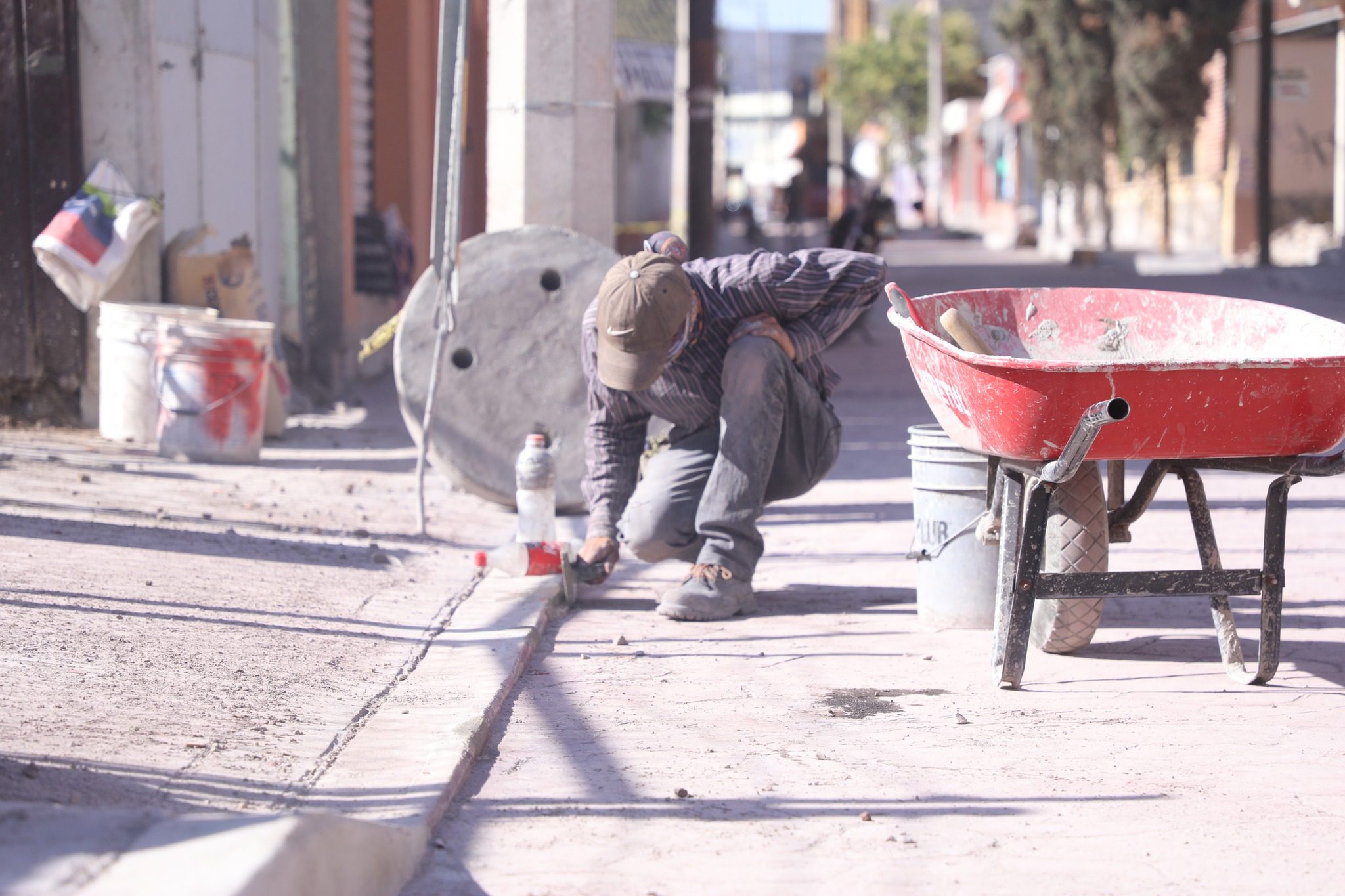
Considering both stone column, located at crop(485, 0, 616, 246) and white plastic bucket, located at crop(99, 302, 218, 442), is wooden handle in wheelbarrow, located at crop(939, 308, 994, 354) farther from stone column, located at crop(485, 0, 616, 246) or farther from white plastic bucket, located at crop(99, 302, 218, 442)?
white plastic bucket, located at crop(99, 302, 218, 442)

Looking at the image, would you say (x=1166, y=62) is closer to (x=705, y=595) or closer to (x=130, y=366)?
(x=130, y=366)

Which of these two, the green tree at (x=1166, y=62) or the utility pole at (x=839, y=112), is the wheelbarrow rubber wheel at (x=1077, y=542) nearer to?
the utility pole at (x=839, y=112)

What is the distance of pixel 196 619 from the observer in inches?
180

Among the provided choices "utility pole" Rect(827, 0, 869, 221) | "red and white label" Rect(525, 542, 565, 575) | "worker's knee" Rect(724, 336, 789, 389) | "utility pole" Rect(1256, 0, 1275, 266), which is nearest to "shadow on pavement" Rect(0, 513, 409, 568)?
"red and white label" Rect(525, 542, 565, 575)

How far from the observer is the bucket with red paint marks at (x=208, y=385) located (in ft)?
24.5

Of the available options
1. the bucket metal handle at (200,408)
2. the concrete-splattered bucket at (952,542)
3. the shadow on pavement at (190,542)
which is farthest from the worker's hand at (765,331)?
the bucket metal handle at (200,408)

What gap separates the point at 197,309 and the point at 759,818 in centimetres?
582

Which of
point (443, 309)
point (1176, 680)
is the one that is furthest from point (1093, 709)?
point (443, 309)

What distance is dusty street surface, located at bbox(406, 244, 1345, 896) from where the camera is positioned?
3021 mm

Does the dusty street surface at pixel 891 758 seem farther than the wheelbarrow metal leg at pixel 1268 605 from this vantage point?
No

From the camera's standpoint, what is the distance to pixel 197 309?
26.8ft

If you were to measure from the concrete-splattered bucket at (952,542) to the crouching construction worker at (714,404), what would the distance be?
1.40ft

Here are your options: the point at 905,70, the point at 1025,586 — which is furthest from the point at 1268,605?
the point at 905,70

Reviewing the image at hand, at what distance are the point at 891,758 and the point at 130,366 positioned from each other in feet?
18.1
